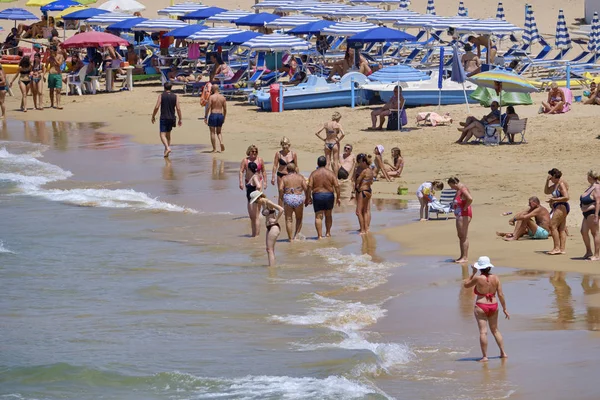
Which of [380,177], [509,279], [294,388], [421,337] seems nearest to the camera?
[294,388]

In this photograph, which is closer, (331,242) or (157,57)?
(331,242)

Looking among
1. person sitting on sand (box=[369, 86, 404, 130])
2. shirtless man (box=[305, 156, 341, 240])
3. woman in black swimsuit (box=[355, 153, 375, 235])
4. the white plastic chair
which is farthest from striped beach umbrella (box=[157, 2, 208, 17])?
shirtless man (box=[305, 156, 341, 240])

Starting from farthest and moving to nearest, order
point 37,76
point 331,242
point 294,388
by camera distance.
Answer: point 37,76 → point 331,242 → point 294,388

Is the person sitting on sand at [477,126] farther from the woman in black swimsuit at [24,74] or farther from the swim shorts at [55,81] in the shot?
the woman in black swimsuit at [24,74]

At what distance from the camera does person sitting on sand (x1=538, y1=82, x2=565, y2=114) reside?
76.2 ft

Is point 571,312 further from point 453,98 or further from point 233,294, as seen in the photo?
point 453,98

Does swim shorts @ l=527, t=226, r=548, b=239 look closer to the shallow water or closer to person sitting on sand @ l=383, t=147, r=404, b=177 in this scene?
the shallow water

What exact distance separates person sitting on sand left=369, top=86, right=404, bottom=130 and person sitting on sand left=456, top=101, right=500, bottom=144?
5.94 ft

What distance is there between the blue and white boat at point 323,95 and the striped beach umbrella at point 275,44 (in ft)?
4.93

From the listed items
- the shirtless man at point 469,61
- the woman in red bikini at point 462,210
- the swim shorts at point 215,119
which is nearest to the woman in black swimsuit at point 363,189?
the woman in red bikini at point 462,210

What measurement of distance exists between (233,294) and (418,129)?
1156cm

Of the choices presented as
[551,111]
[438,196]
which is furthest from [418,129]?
[438,196]

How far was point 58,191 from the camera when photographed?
1884cm

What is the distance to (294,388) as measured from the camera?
898cm
